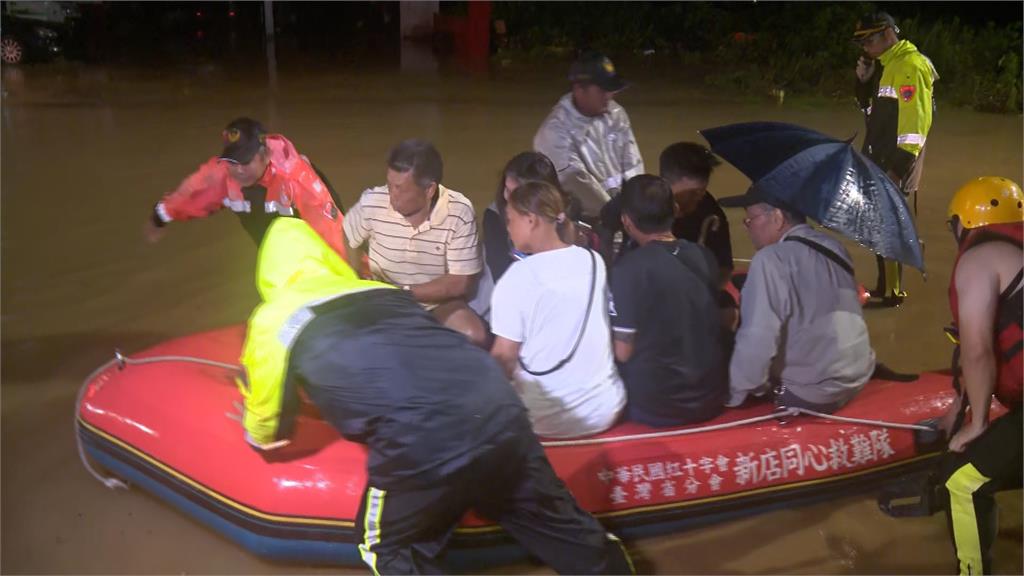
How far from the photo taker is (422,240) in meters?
4.50

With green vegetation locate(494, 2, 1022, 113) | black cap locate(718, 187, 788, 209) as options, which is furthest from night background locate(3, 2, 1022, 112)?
black cap locate(718, 187, 788, 209)

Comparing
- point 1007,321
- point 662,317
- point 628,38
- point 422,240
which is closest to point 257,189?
point 422,240

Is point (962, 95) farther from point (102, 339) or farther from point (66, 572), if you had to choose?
point (66, 572)

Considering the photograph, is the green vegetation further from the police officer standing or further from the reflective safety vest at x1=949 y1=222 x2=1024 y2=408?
the reflective safety vest at x1=949 y1=222 x2=1024 y2=408

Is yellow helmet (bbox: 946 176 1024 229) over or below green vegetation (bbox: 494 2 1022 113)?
over

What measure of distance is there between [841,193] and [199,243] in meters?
4.92

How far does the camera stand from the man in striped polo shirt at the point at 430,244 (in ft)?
14.4

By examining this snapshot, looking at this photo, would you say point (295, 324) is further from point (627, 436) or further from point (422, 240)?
point (422, 240)

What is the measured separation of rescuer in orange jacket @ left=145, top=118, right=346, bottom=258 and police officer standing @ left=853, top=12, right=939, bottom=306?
3.45 m

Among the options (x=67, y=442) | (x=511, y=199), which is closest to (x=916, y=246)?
(x=511, y=199)

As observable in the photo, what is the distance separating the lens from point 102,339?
5496mm

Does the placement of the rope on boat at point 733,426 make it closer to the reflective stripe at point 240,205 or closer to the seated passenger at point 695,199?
the seated passenger at point 695,199

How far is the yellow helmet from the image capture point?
10.2 ft

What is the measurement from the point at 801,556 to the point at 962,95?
13.1 meters
